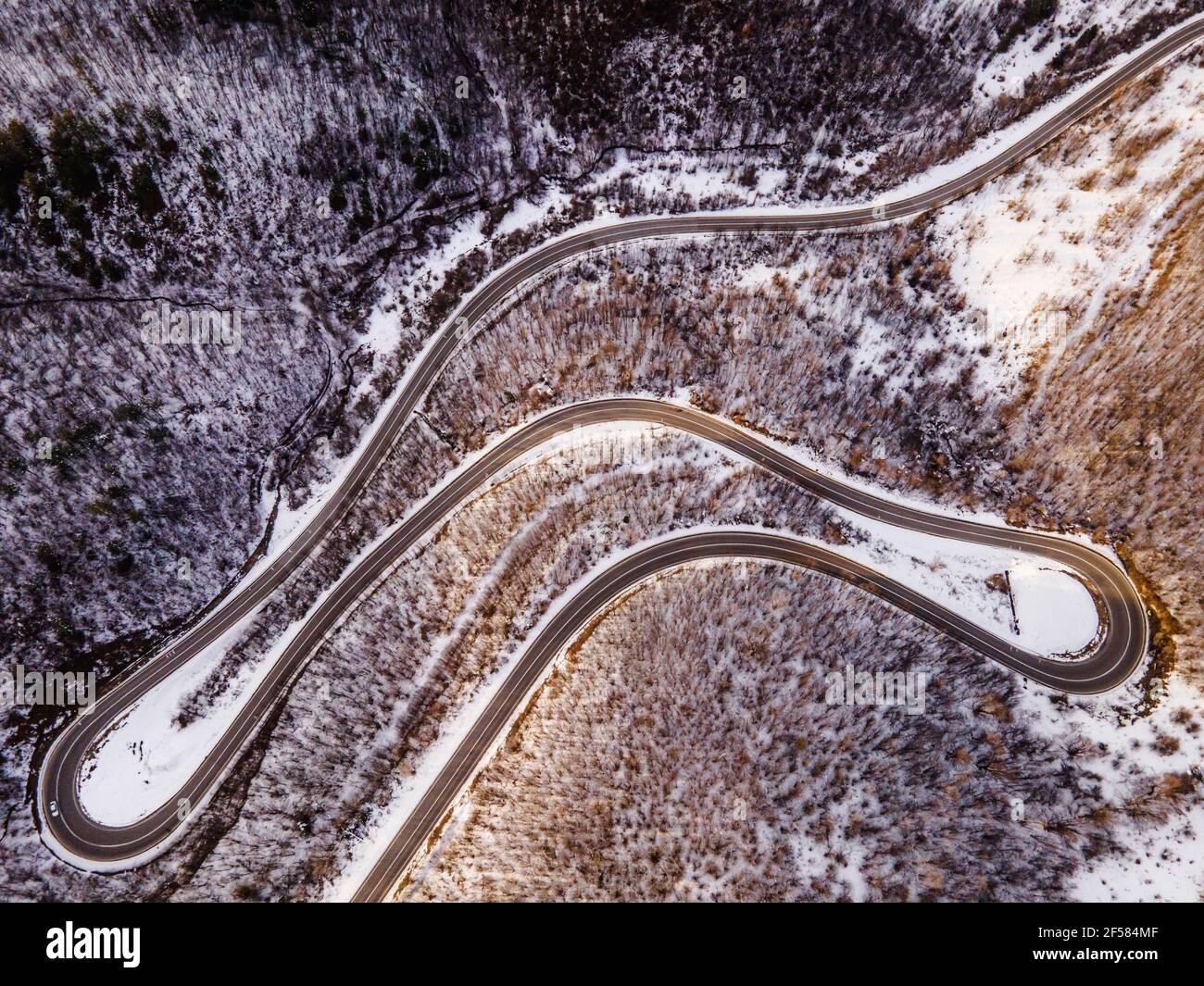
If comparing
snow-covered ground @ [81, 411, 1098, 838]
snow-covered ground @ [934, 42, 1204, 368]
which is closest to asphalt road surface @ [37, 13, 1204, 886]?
snow-covered ground @ [81, 411, 1098, 838]

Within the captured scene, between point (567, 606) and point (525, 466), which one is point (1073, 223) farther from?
point (567, 606)

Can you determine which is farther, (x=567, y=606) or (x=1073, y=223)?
(x=567, y=606)

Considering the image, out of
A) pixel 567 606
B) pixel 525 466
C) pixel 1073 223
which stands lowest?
pixel 567 606

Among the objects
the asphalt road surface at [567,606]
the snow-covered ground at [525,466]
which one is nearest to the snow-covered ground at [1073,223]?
the asphalt road surface at [567,606]

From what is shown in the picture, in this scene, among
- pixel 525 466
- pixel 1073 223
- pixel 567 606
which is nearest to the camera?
pixel 1073 223

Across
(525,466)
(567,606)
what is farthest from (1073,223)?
(567,606)

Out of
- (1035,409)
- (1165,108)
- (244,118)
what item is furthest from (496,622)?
(1165,108)

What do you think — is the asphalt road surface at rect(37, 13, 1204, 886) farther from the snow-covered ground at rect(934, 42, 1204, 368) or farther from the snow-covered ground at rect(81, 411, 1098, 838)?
the snow-covered ground at rect(934, 42, 1204, 368)
